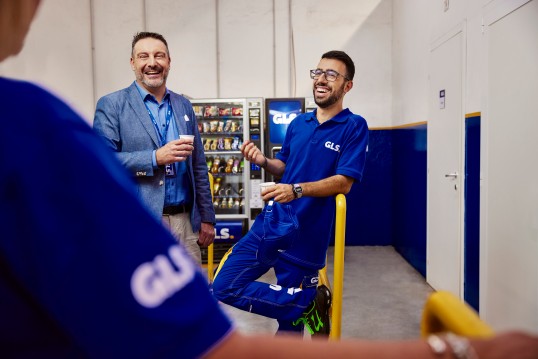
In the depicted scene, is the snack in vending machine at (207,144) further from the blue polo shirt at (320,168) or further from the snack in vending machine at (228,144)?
the blue polo shirt at (320,168)

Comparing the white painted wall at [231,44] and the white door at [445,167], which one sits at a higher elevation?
the white painted wall at [231,44]

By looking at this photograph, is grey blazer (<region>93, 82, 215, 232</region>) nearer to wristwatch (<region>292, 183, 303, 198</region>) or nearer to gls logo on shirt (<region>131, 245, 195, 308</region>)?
wristwatch (<region>292, 183, 303, 198</region>)

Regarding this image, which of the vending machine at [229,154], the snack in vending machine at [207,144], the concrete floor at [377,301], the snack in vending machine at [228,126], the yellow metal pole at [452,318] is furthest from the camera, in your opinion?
the snack in vending machine at [228,126]

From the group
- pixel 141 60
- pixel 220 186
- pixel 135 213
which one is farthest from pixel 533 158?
pixel 220 186

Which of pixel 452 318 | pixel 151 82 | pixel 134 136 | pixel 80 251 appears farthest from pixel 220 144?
pixel 80 251

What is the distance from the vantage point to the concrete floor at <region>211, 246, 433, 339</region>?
11.5 ft

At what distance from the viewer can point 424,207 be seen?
4793 mm

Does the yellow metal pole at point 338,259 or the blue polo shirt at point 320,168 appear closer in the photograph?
the yellow metal pole at point 338,259

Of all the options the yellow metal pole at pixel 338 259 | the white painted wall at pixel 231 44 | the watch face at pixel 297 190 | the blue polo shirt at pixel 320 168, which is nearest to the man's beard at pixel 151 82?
the blue polo shirt at pixel 320 168

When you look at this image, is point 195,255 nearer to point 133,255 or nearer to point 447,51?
point 133,255

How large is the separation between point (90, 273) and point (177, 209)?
228 cm

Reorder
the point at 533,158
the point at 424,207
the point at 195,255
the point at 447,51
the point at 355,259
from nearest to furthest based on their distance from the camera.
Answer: the point at 533,158
the point at 195,255
the point at 447,51
the point at 424,207
the point at 355,259

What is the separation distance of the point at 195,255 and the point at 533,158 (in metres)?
2.12

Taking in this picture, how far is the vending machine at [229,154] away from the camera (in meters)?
5.80
